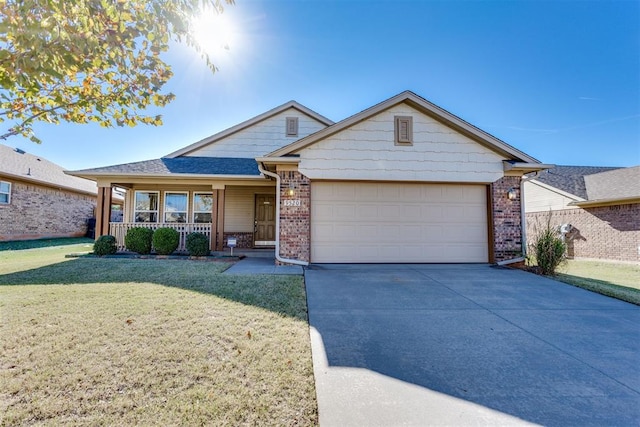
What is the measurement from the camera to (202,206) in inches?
485

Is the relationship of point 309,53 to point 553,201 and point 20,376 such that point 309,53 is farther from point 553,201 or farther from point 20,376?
point 553,201

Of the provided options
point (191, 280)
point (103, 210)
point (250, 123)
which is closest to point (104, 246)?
point (103, 210)

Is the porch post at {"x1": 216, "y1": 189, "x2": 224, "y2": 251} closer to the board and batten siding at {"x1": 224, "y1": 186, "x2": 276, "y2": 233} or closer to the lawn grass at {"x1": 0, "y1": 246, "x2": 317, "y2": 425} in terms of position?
the board and batten siding at {"x1": 224, "y1": 186, "x2": 276, "y2": 233}

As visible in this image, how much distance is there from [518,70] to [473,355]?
11.6 m

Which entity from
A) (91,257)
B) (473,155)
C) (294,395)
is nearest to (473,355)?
(294,395)

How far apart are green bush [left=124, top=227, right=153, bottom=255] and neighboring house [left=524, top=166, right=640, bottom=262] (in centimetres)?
1347

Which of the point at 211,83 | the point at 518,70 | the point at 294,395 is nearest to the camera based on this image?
the point at 294,395

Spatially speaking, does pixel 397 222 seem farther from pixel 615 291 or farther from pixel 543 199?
pixel 543 199

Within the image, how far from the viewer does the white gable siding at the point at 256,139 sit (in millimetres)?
13203

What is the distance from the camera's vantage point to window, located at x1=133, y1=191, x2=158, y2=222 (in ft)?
39.8

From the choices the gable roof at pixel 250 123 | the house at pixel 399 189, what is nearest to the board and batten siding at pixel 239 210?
the gable roof at pixel 250 123

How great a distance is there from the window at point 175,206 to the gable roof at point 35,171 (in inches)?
277

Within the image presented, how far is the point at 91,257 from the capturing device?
9.37 m

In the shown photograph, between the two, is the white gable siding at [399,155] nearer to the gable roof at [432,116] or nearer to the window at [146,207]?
the gable roof at [432,116]
